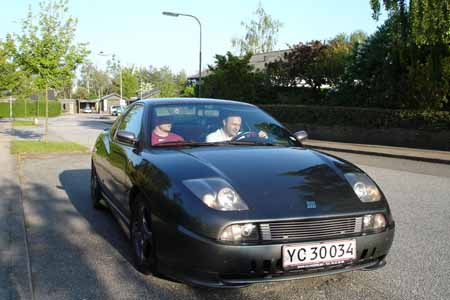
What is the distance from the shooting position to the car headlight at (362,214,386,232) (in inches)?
125

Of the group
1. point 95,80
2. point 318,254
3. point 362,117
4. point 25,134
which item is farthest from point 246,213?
point 95,80

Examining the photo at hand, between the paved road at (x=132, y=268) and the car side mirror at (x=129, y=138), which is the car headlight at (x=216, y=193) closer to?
the paved road at (x=132, y=268)

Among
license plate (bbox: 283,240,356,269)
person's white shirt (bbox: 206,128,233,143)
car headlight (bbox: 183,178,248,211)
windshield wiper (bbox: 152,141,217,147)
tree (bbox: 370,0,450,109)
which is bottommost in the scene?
license plate (bbox: 283,240,356,269)

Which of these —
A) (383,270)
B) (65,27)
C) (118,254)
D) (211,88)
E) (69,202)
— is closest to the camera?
(383,270)

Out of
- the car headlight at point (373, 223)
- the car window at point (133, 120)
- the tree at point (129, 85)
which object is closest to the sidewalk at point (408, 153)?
the car window at point (133, 120)

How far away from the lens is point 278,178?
3.26 metres

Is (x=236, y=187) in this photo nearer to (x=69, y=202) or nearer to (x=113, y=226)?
(x=113, y=226)

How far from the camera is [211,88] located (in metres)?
28.5

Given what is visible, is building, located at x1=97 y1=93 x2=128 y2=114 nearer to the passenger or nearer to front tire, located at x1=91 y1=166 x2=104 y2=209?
front tire, located at x1=91 y1=166 x2=104 y2=209

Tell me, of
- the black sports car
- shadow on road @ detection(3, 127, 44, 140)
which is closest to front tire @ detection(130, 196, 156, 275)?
the black sports car

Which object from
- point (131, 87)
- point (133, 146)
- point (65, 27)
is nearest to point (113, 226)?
point (133, 146)

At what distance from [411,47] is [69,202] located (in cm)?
1594

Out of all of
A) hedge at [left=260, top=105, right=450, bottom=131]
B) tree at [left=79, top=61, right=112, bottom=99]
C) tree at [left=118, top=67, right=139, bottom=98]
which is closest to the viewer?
Result: hedge at [left=260, top=105, right=450, bottom=131]

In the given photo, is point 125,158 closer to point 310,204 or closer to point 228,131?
point 228,131
